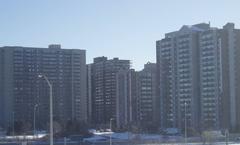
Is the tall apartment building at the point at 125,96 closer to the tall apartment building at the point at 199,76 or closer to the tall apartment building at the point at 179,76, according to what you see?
the tall apartment building at the point at 199,76

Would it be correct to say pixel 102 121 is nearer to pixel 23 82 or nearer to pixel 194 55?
pixel 23 82

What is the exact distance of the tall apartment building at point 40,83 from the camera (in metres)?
168

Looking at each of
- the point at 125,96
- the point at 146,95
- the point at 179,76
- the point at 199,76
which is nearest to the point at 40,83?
the point at 125,96

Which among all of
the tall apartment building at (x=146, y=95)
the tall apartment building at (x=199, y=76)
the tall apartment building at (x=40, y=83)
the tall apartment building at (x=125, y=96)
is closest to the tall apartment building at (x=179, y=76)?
the tall apartment building at (x=199, y=76)

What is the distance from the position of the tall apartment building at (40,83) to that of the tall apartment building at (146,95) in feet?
55.6

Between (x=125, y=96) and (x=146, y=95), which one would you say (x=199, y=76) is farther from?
(x=146, y=95)

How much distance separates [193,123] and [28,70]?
58684 mm

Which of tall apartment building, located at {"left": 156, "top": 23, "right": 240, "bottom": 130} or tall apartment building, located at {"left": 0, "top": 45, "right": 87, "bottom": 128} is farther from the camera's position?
tall apartment building, located at {"left": 0, "top": 45, "right": 87, "bottom": 128}

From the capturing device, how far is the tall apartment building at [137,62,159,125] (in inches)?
7003

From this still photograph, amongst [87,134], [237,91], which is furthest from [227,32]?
[87,134]

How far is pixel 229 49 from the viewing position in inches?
5438

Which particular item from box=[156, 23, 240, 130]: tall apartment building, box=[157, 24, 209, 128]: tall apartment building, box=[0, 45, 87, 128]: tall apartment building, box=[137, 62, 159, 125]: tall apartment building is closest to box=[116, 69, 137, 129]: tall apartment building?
box=[137, 62, 159, 125]: tall apartment building

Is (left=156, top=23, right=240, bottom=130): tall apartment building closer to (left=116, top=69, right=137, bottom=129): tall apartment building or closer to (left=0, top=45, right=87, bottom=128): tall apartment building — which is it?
(left=116, top=69, right=137, bottom=129): tall apartment building

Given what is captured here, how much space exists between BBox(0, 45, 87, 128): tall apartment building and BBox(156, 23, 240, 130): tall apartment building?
3241 cm
